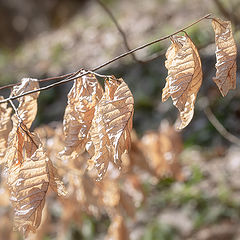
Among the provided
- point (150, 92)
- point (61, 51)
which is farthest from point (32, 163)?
point (61, 51)

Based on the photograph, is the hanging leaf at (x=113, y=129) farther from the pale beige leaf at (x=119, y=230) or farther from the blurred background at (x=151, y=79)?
the pale beige leaf at (x=119, y=230)

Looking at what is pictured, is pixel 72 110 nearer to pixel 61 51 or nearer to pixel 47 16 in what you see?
pixel 61 51

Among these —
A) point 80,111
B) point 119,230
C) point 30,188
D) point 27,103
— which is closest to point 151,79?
point 119,230

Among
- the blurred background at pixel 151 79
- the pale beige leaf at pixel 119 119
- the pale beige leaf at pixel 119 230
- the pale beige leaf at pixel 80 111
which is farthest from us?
the blurred background at pixel 151 79

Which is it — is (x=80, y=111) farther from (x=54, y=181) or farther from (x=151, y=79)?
(x=151, y=79)

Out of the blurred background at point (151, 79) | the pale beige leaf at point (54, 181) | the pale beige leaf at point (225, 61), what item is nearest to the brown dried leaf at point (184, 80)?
the pale beige leaf at point (225, 61)

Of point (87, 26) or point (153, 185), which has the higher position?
point (87, 26)
